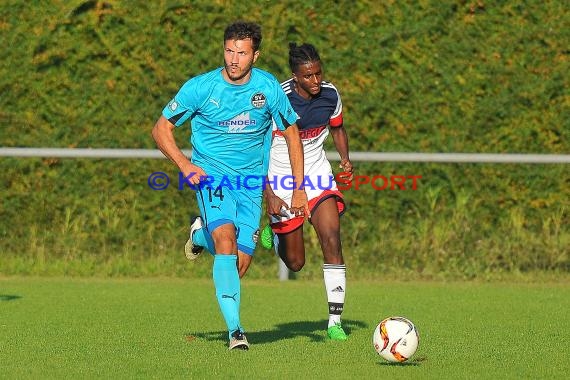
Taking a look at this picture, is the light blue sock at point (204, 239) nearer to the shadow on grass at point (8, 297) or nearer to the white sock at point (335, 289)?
the white sock at point (335, 289)

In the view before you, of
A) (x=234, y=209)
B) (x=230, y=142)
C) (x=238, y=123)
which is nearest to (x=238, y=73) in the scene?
(x=238, y=123)

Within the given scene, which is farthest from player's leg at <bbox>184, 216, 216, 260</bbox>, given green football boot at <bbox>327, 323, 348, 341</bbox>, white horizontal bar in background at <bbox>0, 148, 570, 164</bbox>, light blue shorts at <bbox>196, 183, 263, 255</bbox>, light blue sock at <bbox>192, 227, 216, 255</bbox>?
white horizontal bar in background at <bbox>0, 148, 570, 164</bbox>

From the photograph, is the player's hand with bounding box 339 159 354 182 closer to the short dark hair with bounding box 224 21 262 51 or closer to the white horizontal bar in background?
the short dark hair with bounding box 224 21 262 51

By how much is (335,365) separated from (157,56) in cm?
719

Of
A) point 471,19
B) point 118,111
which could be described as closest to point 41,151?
point 118,111

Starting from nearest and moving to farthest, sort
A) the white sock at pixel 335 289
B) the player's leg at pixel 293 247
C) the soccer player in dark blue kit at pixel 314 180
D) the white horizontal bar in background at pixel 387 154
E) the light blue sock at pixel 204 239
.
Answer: the light blue sock at pixel 204 239
the white sock at pixel 335 289
the soccer player in dark blue kit at pixel 314 180
the player's leg at pixel 293 247
the white horizontal bar in background at pixel 387 154

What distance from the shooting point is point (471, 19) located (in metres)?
14.8

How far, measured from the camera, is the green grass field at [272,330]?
8.15 meters

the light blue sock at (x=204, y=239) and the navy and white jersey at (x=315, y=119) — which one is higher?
the navy and white jersey at (x=315, y=119)

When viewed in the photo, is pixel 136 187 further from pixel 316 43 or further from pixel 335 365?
pixel 335 365

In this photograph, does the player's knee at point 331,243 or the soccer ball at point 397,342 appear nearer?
the soccer ball at point 397,342

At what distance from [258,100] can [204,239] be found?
116 cm

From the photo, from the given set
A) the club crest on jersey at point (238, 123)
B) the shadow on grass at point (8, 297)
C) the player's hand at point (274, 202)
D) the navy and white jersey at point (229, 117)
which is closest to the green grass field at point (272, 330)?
the shadow on grass at point (8, 297)
